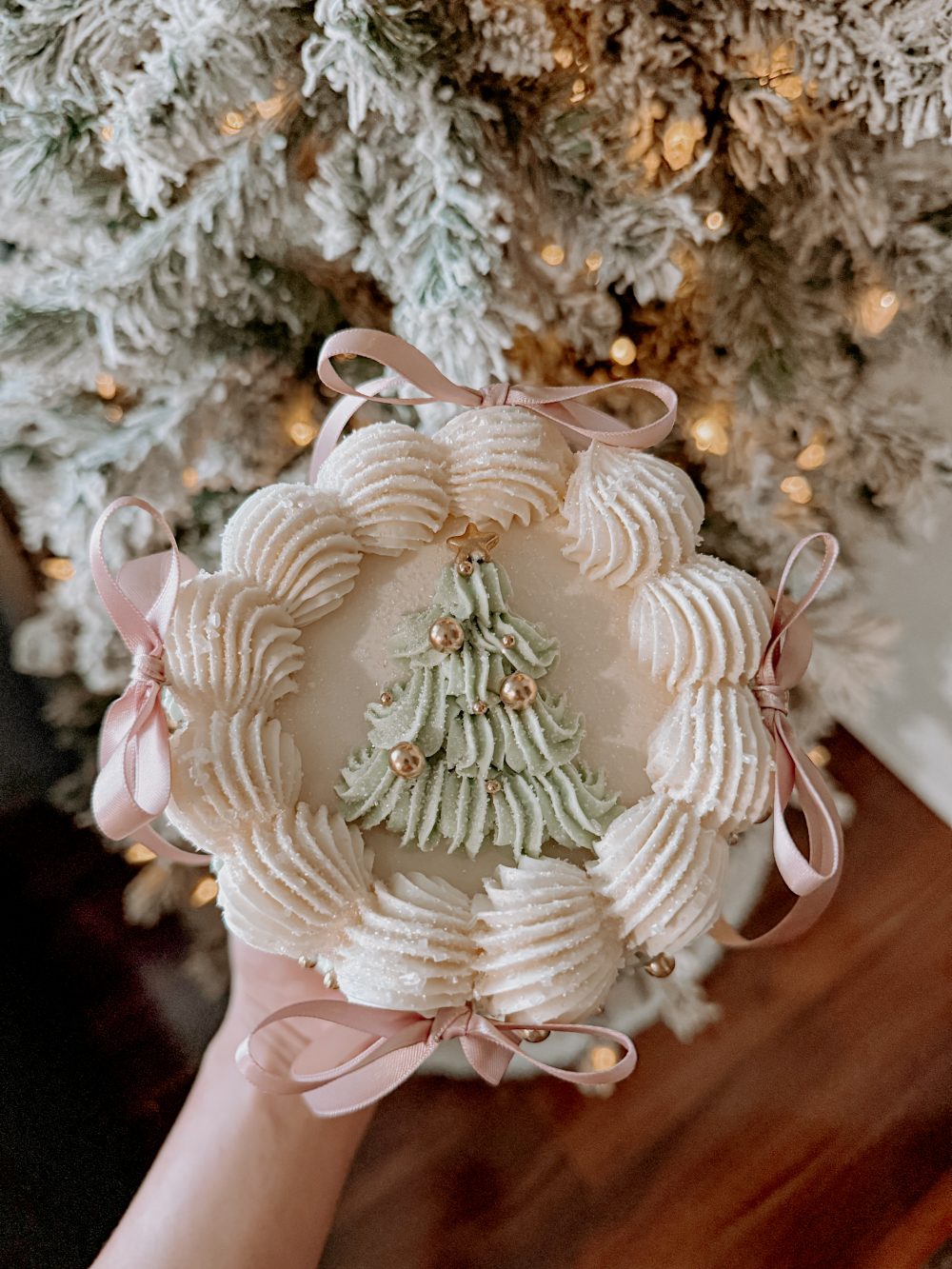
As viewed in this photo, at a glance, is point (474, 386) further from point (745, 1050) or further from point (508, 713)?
point (745, 1050)

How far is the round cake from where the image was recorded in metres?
0.75

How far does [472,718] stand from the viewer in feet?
2.66

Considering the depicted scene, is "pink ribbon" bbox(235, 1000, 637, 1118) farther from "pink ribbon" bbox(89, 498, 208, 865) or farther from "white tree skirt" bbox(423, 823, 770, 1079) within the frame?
"white tree skirt" bbox(423, 823, 770, 1079)

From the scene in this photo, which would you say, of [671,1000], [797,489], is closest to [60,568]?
[797,489]

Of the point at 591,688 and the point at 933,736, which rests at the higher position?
the point at 591,688

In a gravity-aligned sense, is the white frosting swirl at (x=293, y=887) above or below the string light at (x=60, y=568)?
above

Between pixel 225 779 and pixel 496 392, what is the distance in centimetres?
47

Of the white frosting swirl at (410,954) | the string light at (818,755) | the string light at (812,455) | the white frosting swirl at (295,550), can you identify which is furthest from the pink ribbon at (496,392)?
the string light at (818,755)

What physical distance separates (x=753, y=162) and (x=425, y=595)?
62 cm

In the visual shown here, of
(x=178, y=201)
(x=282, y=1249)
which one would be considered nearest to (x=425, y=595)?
(x=178, y=201)

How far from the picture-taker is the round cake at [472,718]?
750 millimetres

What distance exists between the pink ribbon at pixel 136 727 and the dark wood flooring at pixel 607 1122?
2.74ft

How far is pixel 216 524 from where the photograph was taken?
4.15 ft

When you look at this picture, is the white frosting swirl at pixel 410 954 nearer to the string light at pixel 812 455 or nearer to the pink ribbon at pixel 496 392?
the pink ribbon at pixel 496 392
